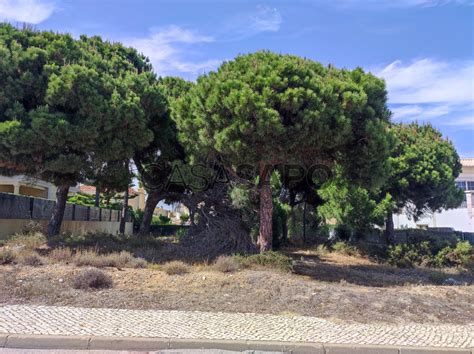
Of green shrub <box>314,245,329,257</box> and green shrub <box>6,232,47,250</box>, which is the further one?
green shrub <box>314,245,329,257</box>

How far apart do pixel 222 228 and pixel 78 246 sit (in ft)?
15.2

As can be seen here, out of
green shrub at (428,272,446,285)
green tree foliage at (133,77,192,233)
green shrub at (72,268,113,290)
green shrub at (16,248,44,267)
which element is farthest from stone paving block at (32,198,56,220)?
green shrub at (428,272,446,285)

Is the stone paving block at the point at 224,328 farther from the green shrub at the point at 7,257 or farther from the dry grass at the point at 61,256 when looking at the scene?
the green shrub at the point at 7,257

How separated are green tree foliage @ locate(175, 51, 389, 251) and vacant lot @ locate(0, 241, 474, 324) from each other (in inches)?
123

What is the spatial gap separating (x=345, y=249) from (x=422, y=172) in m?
4.44

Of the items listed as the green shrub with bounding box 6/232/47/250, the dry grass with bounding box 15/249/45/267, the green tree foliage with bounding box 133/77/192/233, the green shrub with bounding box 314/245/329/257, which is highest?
the green tree foliage with bounding box 133/77/192/233

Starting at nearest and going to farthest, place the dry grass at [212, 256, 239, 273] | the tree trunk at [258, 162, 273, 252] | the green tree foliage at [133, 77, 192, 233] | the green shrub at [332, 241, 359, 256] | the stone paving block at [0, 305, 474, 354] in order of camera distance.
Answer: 1. the stone paving block at [0, 305, 474, 354]
2. the dry grass at [212, 256, 239, 273]
3. the tree trunk at [258, 162, 273, 252]
4. the green tree foliage at [133, 77, 192, 233]
5. the green shrub at [332, 241, 359, 256]

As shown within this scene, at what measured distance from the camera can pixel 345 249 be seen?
59.8ft

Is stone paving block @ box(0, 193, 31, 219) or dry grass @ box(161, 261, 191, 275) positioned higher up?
stone paving block @ box(0, 193, 31, 219)

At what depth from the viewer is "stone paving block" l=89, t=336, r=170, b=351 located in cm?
577

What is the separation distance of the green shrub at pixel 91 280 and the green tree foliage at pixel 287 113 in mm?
Answer: 4119

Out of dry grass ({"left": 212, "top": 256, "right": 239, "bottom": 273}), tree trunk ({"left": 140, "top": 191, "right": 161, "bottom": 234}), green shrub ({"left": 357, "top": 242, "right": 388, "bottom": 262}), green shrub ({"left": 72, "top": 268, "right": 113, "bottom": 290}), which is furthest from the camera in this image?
tree trunk ({"left": 140, "top": 191, "right": 161, "bottom": 234})

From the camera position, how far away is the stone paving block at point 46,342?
5789 mm

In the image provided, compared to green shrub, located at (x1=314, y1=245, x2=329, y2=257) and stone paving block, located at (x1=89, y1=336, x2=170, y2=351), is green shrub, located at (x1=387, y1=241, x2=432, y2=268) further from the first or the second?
stone paving block, located at (x1=89, y1=336, x2=170, y2=351)
